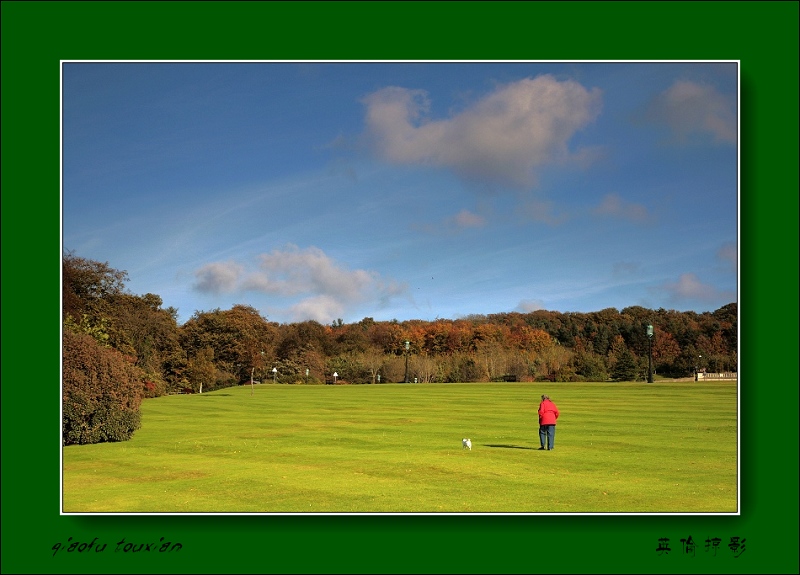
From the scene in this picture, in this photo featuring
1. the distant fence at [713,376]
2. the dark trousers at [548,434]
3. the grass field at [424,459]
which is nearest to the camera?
the grass field at [424,459]

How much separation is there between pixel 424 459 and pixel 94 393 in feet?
29.6

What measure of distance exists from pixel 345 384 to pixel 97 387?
78.5 feet

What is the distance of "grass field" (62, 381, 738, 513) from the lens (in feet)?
46.4

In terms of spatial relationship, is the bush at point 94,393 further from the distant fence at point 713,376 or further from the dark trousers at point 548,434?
the distant fence at point 713,376

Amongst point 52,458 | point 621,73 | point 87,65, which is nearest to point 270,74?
point 87,65

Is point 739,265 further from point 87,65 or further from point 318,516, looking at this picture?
point 87,65

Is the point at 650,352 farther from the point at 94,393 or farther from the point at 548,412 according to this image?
the point at 94,393

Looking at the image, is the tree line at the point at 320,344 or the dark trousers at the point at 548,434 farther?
the dark trousers at the point at 548,434

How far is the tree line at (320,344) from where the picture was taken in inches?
757

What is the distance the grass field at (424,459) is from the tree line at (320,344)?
1.28 metres

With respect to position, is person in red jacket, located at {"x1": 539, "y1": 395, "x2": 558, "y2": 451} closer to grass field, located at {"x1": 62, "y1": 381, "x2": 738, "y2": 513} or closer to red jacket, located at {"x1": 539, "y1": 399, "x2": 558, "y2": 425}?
red jacket, located at {"x1": 539, "y1": 399, "x2": 558, "y2": 425}

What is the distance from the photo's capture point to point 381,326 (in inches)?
1153

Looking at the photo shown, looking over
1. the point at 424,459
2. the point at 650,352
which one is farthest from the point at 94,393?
the point at 650,352

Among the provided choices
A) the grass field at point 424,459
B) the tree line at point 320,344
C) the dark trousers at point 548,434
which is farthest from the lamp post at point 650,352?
the dark trousers at point 548,434
